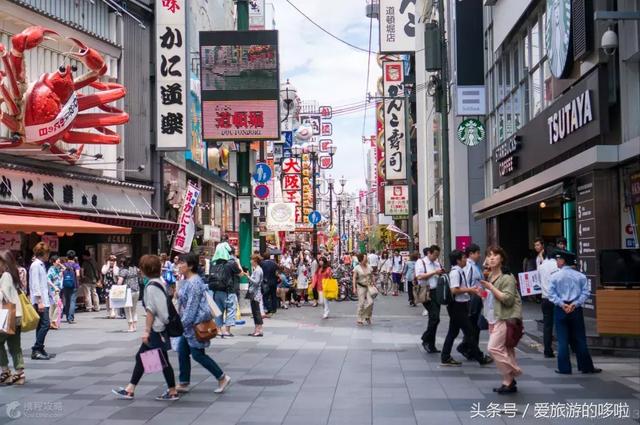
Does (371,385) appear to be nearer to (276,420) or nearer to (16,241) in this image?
(276,420)

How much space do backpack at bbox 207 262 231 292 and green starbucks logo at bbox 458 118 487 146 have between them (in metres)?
11.6

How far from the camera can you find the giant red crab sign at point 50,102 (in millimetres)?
22125

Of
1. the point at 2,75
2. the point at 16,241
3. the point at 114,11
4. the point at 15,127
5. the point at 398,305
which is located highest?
the point at 114,11

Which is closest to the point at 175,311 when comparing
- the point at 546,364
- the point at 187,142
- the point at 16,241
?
the point at 546,364

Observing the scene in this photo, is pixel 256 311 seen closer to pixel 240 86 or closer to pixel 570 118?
pixel 240 86

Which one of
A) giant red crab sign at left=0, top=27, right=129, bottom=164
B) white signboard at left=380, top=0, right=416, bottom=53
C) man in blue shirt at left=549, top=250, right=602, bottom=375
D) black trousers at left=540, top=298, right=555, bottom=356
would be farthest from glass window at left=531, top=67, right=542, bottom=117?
white signboard at left=380, top=0, right=416, bottom=53

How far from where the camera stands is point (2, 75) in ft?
72.1

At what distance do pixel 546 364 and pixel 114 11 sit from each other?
23282 millimetres

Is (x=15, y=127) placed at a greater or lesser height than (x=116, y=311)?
greater

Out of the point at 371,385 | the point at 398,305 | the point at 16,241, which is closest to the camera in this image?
the point at 371,385

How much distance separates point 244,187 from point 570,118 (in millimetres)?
8584

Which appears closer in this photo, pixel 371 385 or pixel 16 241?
pixel 371 385

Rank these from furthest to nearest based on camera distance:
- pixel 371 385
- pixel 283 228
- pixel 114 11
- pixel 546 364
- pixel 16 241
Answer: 1. pixel 283 228
2. pixel 114 11
3. pixel 16 241
4. pixel 546 364
5. pixel 371 385

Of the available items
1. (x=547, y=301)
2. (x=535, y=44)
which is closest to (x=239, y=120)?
(x=535, y=44)
